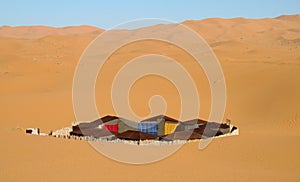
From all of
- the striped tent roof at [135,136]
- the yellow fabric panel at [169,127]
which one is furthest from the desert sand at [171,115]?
the yellow fabric panel at [169,127]

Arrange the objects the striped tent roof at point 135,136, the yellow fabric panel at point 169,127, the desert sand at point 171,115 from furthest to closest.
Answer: the yellow fabric panel at point 169,127
the striped tent roof at point 135,136
the desert sand at point 171,115

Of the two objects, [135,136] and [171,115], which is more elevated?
[171,115]

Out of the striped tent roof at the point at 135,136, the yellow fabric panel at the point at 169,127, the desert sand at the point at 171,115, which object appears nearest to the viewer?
the desert sand at the point at 171,115

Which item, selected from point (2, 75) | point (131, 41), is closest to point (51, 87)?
point (2, 75)

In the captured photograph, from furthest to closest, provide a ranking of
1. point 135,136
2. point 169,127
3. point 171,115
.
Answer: point 171,115
point 169,127
point 135,136

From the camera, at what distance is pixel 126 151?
31.4 ft

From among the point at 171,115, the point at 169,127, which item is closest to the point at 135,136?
the point at 169,127

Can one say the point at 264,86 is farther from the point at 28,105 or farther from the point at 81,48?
the point at 81,48

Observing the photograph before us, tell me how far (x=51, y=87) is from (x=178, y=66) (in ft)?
32.1

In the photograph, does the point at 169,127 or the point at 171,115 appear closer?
the point at 169,127

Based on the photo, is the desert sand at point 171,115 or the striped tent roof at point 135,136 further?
the striped tent roof at point 135,136

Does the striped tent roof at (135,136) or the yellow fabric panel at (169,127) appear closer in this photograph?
the striped tent roof at (135,136)

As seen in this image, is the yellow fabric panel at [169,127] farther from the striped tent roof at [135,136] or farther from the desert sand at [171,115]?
the desert sand at [171,115]

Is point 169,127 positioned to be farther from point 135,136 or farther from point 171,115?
point 171,115
